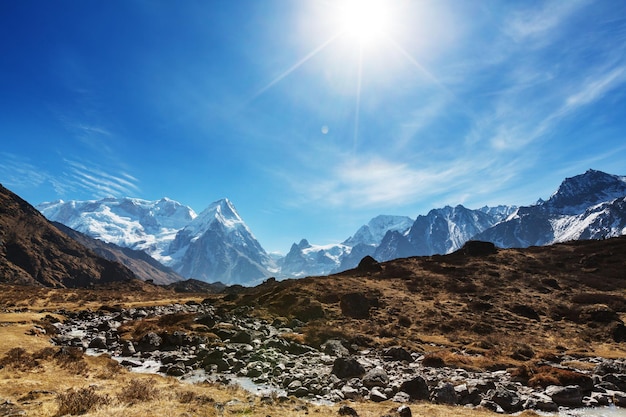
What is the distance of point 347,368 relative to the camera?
82.1ft

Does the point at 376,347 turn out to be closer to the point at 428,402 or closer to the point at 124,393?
the point at 428,402

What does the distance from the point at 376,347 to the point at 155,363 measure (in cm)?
2114

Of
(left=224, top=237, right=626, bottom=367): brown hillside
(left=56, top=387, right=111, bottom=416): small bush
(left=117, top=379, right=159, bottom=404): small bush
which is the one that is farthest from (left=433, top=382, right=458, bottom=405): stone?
(left=56, top=387, right=111, bottom=416): small bush

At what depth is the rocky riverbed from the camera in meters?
20.0

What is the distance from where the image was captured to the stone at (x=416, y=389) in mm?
20438

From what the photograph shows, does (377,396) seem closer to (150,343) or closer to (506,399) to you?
(506,399)

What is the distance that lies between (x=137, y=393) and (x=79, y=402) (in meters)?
2.86

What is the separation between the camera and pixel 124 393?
57.8 ft

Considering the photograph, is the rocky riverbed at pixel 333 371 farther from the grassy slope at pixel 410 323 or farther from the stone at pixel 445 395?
the grassy slope at pixel 410 323

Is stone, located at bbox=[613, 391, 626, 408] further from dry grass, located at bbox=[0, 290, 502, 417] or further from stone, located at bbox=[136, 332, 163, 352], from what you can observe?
stone, located at bbox=[136, 332, 163, 352]

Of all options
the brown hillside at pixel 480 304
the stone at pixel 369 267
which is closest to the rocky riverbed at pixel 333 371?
the brown hillside at pixel 480 304

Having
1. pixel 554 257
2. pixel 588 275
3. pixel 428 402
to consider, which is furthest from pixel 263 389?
pixel 554 257

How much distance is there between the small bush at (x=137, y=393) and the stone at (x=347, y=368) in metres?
12.3

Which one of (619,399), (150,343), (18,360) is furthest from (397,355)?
(18,360)
